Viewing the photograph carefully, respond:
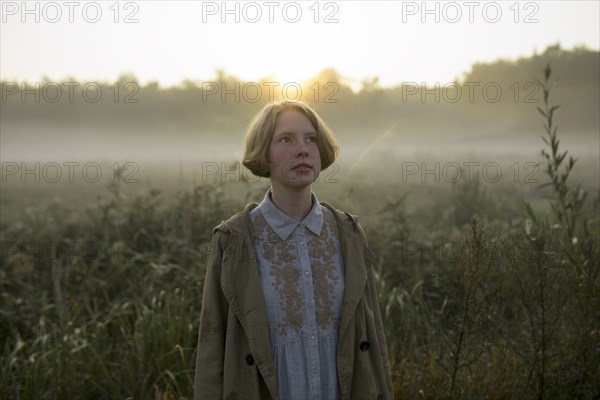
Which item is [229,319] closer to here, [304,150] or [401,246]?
[304,150]

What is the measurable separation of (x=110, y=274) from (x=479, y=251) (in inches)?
143

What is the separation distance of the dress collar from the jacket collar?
8 cm

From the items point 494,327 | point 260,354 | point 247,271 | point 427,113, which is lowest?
point 494,327

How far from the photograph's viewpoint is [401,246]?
18.2 ft

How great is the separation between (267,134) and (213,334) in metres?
0.73

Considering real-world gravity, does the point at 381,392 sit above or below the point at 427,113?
below

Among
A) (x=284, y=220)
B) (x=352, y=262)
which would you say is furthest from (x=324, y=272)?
(x=284, y=220)

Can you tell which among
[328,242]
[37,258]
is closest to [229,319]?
[328,242]

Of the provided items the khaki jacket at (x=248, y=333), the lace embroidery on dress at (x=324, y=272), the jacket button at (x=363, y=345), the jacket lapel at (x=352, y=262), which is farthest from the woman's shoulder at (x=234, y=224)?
the jacket button at (x=363, y=345)

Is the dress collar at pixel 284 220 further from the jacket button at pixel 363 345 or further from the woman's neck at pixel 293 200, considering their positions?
the jacket button at pixel 363 345

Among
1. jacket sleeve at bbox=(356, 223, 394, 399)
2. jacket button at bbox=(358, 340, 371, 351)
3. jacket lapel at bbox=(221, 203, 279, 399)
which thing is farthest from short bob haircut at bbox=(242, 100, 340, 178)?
Result: jacket button at bbox=(358, 340, 371, 351)

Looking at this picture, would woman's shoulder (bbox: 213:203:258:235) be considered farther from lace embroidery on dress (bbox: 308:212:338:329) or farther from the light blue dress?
lace embroidery on dress (bbox: 308:212:338:329)

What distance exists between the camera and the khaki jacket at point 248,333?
1.95 meters

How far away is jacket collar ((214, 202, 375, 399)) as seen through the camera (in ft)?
6.38
